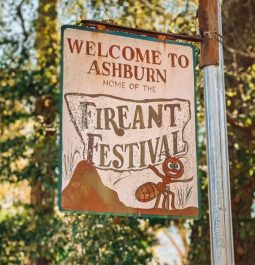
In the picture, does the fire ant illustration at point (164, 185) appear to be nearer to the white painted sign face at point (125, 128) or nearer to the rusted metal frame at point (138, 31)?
the white painted sign face at point (125, 128)

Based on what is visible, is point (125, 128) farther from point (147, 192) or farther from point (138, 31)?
point (138, 31)

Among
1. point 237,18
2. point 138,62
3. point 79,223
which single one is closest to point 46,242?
point 79,223

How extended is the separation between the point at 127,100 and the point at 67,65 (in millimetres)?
394

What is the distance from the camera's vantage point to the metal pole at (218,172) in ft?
11.4

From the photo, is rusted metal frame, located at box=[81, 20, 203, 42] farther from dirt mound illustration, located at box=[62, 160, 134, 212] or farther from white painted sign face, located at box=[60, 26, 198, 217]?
dirt mound illustration, located at box=[62, 160, 134, 212]

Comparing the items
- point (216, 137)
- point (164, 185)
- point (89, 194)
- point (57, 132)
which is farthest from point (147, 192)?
point (57, 132)

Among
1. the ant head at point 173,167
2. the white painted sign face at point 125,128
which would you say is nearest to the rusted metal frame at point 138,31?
the white painted sign face at point 125,128

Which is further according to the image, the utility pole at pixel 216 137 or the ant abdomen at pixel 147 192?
the ant abdomen at pixel 147 192

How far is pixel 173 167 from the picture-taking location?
3783 millimetres

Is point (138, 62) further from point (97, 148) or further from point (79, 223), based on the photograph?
point (79, 223)

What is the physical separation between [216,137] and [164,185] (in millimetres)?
410

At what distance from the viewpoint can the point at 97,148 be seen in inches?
144

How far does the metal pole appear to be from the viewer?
3.48 meters

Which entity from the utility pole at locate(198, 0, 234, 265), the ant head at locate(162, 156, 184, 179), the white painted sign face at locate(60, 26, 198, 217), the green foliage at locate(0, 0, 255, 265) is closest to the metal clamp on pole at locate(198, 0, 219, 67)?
the utility pole at locate(198, 0, 234, 265)
